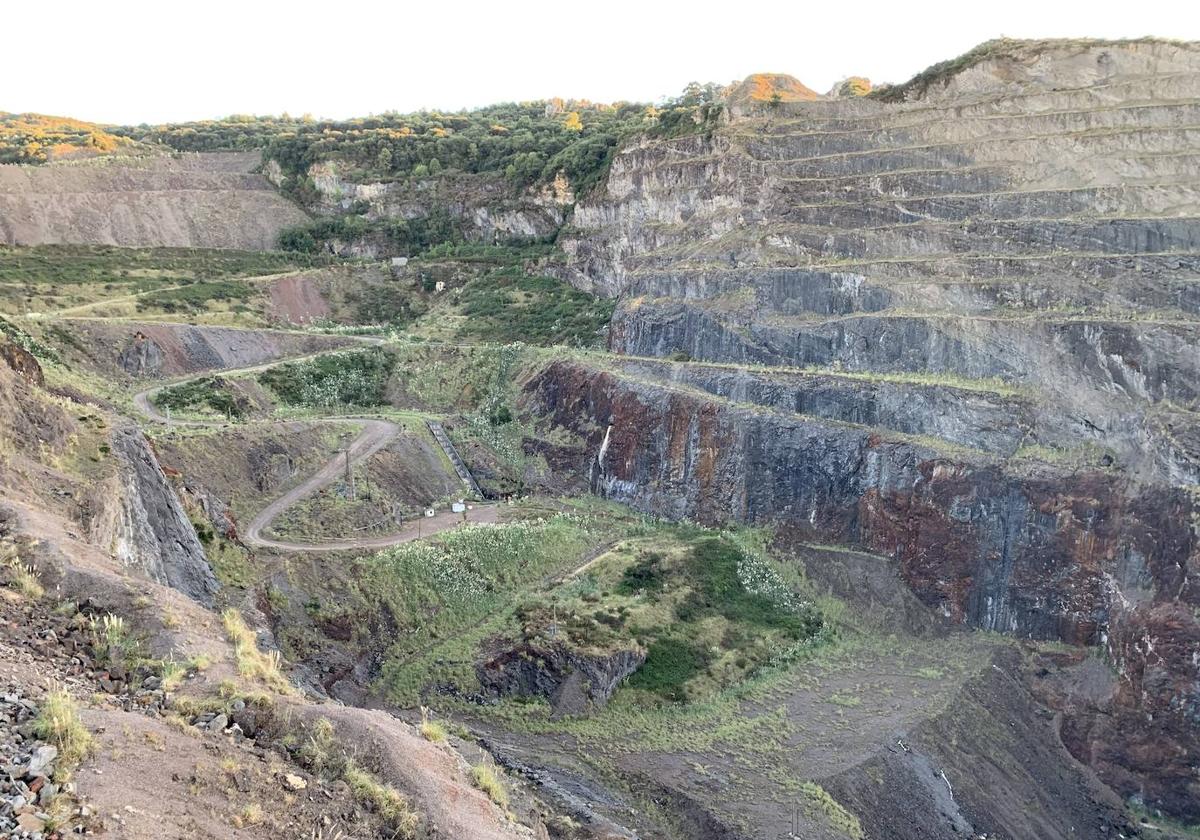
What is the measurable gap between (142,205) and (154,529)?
6515 cm

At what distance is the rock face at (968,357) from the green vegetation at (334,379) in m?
10.7

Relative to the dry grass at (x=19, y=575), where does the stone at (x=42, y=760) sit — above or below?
below

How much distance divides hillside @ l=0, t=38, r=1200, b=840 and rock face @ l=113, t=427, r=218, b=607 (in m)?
0.19

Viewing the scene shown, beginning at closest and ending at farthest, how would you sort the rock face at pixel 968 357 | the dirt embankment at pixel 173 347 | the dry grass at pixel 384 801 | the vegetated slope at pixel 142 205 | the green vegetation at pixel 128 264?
the dry grass at pixel 384 801 < the rock face at pixel 968 357 < the dirt embankment at pixel 173 347 < the green vegetation at pixel 128 264 < the vegetated slope at pixel 142 205

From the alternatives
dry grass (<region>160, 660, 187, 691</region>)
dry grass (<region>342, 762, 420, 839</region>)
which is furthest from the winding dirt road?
dry grass (<region>342, 762, 420, 839</region>)

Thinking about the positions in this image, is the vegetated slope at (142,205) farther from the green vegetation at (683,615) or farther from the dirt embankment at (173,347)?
the green vegetation at (683,615)

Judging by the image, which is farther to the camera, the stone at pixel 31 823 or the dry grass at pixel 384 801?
the dry grass at pixel 384 801

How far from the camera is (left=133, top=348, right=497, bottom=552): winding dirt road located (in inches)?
1492

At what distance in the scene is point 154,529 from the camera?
90.0 ft

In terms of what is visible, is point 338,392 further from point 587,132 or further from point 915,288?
point 587,132

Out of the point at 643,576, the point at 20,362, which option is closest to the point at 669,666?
the point at 643,576

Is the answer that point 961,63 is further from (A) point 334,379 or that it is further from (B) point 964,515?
(A) point 334,379

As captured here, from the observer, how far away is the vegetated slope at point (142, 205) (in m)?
76.1

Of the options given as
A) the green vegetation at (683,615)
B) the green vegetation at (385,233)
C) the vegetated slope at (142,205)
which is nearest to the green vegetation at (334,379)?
the green vegetation at (683,615)
